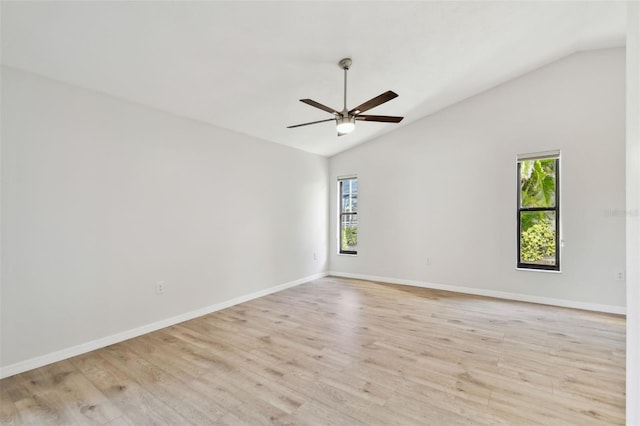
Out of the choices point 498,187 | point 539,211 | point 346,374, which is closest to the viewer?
point 346,374

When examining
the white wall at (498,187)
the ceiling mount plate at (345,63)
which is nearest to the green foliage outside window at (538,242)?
the white wall at (498,187)

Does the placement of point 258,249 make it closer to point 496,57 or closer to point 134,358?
point 134,358

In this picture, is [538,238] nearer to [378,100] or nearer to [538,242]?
[538,242]

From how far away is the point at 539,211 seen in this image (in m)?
4.26

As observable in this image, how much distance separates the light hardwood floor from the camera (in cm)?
188

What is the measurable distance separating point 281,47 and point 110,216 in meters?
2.44

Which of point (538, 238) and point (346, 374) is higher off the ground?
point (538, 238)

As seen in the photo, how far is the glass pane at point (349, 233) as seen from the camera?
6105 millimetres

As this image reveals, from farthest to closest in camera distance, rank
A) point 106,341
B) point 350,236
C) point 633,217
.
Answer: point 350,236 → point 106,341 → point 633,217

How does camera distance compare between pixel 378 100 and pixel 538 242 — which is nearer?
pixel 378 100

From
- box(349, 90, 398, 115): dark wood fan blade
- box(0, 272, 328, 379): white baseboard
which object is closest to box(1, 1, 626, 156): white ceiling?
box(349, 90, 398, 115): dark wood fan blade

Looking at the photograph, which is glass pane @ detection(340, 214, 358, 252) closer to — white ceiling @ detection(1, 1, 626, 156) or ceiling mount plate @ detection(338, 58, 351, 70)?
white ceiling @ detection(1, 1, 626, 156)

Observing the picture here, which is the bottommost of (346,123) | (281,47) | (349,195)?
(349,195)

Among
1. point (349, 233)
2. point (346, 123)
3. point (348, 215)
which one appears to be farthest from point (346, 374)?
point (348, 215)
